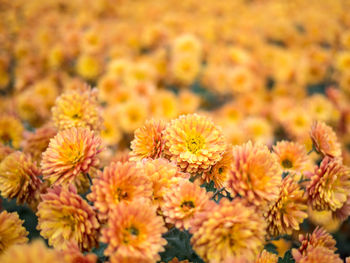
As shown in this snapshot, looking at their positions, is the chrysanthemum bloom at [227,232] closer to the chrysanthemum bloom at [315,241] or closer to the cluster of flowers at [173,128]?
the cluster of flowers at [173,128]

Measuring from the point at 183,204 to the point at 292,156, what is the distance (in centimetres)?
52

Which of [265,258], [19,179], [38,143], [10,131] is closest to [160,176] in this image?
[265,258]

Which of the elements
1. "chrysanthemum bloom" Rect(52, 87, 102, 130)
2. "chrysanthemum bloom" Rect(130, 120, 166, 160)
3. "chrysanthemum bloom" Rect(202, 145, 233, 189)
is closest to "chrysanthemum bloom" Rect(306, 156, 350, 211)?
"chrysanthemum bloom" Rect(202, 145, 233, 189)

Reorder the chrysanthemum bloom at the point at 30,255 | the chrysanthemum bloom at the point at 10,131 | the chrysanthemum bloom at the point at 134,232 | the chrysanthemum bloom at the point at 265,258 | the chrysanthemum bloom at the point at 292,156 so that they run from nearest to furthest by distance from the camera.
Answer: the chrysanthemum bloom at the point at 30,255, the chrysanthemum bloom at the point at 134,232, the chrysanthemum bloom at the point at 265,258, the chrysanthemum bloom at the point at 292,156, the chrysanthemum bloom at the point at 10,131

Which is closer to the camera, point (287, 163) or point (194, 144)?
point (194, 144)

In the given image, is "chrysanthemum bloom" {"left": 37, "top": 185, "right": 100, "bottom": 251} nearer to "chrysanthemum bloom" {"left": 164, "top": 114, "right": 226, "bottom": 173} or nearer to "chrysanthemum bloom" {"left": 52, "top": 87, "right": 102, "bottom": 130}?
"chrysanthemum bloom" {"left": 164, "top": 114, "right": 226, "bottom": 173}

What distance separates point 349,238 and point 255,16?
2.65 metres

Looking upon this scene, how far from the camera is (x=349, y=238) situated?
2.02m

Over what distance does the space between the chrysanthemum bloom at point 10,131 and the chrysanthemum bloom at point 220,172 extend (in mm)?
997

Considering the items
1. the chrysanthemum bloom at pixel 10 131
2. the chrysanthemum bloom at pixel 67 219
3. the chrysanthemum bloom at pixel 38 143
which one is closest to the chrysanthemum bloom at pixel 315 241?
the chrysanthemum bloom at pixel 67 219

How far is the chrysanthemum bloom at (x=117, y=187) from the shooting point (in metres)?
0.70

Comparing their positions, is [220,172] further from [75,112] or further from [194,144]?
[75,112]

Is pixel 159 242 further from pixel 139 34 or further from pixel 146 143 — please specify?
pixel 139 34

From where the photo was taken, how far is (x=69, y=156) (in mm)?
832
